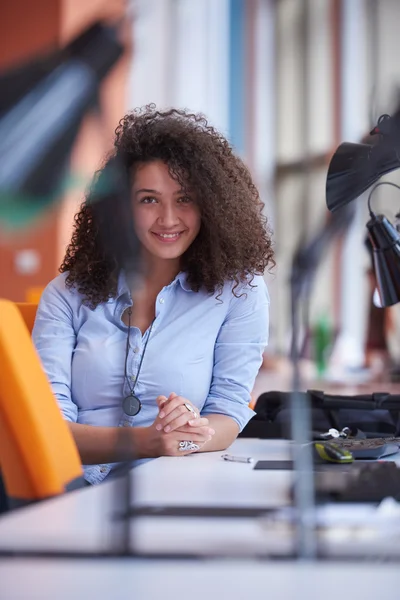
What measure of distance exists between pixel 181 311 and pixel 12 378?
0.63m

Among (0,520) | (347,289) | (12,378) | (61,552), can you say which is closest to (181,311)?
(12,378)

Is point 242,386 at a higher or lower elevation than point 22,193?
lower

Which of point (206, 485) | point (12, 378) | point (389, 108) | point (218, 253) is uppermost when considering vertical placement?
point (389, 108)

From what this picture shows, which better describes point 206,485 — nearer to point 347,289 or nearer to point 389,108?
point 389,108

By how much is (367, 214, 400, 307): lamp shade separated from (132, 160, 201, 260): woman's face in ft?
1.53

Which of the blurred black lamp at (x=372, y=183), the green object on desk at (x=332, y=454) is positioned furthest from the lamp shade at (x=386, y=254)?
the green object on desk at (x=332, y=454)

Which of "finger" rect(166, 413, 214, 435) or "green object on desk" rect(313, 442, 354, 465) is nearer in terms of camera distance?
"green object on desk" rect(313, 442, 354, 465)

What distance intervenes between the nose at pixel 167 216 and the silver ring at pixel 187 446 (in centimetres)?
48

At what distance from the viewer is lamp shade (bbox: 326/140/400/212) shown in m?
1.23

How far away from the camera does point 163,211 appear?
1.67 meters

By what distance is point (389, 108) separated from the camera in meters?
1.20

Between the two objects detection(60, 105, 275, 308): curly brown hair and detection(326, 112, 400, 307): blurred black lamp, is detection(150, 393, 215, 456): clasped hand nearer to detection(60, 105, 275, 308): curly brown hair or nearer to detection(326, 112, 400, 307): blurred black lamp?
detection(60, 105, 275, 308): curly brown hair

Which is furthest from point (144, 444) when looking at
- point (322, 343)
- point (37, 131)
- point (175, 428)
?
point (322, 343)

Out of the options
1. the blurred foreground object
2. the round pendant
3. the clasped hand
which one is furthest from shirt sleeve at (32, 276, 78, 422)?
the blurred foreground object
